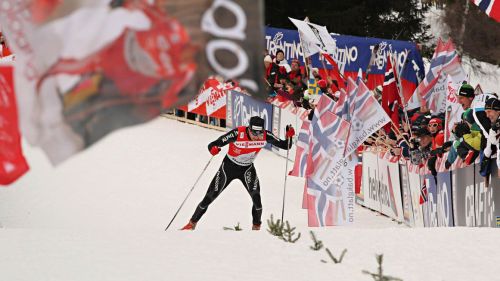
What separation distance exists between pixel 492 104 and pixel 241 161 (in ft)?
12.5

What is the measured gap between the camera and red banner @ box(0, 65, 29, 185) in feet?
17.6

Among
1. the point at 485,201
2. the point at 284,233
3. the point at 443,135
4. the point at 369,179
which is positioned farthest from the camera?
the point at 369,179

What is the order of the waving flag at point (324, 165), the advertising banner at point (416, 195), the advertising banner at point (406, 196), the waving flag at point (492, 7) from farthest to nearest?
the advertising banner at point (406, 196), the waving flag at point (324, 165), the advertising banner at point (416, 195), the waving flag at point (492, 7)

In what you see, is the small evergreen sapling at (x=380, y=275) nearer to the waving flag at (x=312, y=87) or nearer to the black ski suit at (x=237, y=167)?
the black ski suit at (x=237, y=167)

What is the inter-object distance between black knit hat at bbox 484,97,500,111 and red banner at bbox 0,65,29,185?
6.20 meters

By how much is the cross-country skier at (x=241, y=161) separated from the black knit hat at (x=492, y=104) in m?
3.30

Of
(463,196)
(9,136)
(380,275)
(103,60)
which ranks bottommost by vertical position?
(380,275)

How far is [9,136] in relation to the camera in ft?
18.2

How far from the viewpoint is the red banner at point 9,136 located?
5371 mm

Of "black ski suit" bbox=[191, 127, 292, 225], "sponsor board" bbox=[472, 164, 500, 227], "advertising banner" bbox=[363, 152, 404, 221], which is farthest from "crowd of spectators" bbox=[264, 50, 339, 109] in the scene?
"sponsor board" bbox=[472, 164, 500, 227]

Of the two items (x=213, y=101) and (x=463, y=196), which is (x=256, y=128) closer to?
(x=463, y=196)

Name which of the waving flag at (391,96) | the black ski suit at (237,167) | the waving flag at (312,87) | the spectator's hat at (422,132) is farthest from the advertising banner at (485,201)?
the waving flag at (312,87)

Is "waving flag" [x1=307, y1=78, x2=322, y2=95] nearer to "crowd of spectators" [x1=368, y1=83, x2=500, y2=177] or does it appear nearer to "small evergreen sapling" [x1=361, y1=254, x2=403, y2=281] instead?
"crowd of spectators" [x1=368, y1=83, x2=500, y2=177]

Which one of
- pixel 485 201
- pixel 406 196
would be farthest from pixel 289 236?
pixel 406 196
